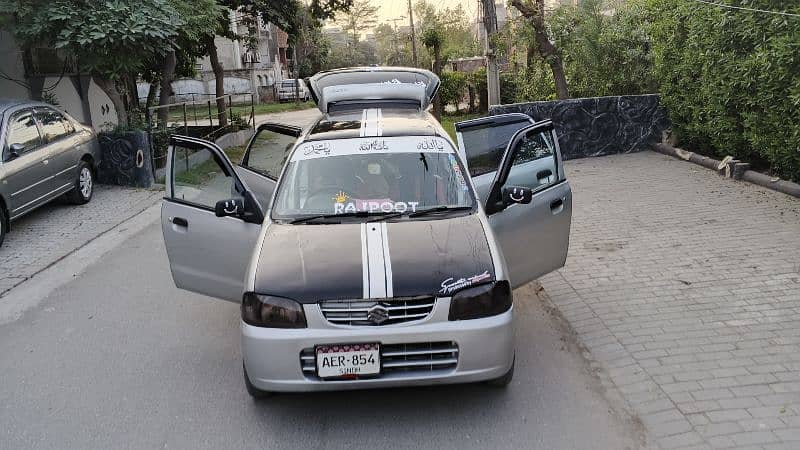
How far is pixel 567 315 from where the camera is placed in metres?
5.93

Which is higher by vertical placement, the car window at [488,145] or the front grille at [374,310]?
the car window at [488,145]

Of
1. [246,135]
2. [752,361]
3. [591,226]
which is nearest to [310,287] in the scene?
[752,361]

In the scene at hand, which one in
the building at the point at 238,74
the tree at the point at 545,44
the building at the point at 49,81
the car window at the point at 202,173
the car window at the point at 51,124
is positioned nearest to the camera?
the car window at the point at 51,124

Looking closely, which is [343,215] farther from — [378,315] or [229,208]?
[378,315]

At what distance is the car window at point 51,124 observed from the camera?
1030cm

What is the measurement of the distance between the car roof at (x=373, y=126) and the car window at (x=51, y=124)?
19.2 feet

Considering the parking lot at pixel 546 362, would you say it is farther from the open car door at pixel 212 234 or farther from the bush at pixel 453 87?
the bush at pixel 453 87

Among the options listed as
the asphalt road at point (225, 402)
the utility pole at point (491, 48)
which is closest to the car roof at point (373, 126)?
the asphalt road at point (225, 402)

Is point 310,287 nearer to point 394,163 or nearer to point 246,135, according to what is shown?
point 394,163

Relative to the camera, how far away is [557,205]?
5.63 metres

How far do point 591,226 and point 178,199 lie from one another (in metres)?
5.17

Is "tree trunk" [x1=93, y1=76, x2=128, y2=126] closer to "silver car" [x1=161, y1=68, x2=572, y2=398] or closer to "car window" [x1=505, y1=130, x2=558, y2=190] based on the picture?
"silver car" [x1=161, y1=68, x2=572, y2=398]

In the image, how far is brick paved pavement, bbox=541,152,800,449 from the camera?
4215mm

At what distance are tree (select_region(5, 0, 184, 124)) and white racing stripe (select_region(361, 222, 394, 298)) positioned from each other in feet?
28.8
